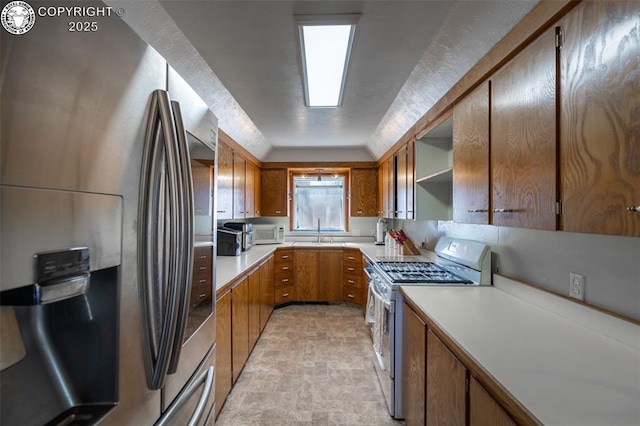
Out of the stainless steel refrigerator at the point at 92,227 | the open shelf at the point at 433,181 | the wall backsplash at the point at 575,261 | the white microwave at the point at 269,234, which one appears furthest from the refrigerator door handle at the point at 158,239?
the white microwave at the point at 269,234

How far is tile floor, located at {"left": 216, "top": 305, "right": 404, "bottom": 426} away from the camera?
2.06m

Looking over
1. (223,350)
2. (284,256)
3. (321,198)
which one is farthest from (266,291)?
(321,198)

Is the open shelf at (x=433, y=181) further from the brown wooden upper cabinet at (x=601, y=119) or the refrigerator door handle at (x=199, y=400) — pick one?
the refrigerator door handle at (x=199, y=400)

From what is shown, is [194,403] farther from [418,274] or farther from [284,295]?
[284,295]

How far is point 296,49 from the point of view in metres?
1.84

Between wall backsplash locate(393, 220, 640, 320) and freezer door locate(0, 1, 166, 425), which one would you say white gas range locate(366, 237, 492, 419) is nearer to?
wall backsplash locate(393, 220, 640, 320)

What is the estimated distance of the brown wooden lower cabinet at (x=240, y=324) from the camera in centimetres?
234

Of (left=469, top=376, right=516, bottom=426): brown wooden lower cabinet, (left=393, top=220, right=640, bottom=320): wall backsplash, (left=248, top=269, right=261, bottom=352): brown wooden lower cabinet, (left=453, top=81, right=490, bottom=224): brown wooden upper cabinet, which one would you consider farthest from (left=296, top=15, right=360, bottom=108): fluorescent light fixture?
(left=248, top=269, right=261, bottom=352): brown wooden lower cabinet

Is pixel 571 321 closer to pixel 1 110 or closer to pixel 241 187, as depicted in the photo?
pixel 1 110

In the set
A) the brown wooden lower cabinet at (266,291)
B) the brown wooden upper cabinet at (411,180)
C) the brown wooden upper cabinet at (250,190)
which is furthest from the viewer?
the brown wooden upper cabinet at (250,190)

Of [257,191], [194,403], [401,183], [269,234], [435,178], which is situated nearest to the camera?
[194,403]

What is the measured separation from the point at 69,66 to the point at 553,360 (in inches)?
60.6

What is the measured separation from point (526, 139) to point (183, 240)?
139 centimetres

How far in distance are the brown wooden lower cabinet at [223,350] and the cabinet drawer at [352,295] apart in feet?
7.56
